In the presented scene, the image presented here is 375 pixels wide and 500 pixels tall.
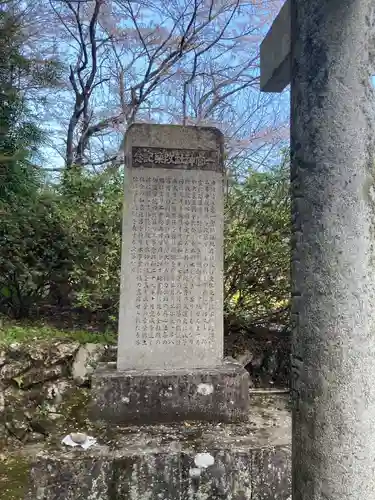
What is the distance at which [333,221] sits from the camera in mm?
1025

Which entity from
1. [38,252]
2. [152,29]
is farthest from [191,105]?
[38,252]

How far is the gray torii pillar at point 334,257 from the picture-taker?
994 mm

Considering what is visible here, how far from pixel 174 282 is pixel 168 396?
0.80m

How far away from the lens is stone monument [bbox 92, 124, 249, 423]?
2834 mm

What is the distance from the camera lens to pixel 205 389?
285 cm

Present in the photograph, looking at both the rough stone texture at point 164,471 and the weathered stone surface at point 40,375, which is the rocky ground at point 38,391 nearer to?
the weathered stone surface at point 40,375

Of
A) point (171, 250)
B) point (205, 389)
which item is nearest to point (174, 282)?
point (171, 250)

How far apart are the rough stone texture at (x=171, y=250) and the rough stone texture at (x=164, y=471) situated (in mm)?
684

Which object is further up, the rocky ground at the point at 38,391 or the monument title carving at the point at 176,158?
the monument title carving at the point at 176,158

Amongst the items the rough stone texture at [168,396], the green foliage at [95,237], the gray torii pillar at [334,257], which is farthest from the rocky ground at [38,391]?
the gray torii pillar at [334,257]

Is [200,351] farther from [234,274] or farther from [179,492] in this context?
[234,274]

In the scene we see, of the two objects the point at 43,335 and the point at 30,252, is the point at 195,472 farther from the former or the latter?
the point at 30,252

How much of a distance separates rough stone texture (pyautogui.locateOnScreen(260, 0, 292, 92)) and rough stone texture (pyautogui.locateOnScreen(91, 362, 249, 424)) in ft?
6.61

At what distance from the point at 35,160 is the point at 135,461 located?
5218 mm
